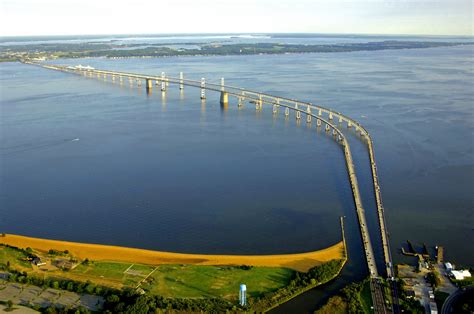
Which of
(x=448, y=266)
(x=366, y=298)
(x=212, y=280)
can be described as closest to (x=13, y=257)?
(x=212, y=280)

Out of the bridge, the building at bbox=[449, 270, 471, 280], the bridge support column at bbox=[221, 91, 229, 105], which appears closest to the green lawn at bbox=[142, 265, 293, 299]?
the bridge

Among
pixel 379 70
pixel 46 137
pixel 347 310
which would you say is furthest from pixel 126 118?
pixel 379 70

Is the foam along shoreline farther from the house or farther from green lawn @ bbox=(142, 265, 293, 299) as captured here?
the house

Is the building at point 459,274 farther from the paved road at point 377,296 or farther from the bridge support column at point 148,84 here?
the bridge support column at point 148,84

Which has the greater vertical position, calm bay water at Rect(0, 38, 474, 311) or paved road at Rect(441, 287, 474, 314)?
calm bay water at Rect(0, 38, 474, 311)

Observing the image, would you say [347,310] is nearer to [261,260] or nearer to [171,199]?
[261,260]

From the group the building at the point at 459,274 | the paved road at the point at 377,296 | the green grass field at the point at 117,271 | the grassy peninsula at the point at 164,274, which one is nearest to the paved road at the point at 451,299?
the building at the point at 459,274
